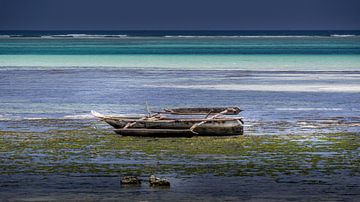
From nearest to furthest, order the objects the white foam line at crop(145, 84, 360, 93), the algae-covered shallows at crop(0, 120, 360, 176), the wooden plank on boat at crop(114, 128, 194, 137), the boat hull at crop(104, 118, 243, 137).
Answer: the algae-covered shallows at crop(0, 120, 360, 176) → the wooden plank on boat at crop(114, 128, 194, 137) → the boat hull at crop(104, 118, 243, 137) → the white foam line at crop(145, 84, 360, 93)

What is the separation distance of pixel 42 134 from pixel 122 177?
6776 millimetres

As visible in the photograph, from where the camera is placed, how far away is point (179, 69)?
58.5 m

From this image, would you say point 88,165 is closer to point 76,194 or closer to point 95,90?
point 76,194

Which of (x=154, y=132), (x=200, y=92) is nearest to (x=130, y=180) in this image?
(x=154, y=132)

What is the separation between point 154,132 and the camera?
2284cm

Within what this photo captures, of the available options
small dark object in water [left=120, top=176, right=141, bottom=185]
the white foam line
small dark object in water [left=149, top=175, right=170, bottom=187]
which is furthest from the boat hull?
the white foam line

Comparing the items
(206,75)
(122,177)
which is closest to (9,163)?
(122,177)

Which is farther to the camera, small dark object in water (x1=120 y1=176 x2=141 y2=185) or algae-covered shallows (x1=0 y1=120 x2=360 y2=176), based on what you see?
algae-covered shallows (x1=0 y1=120 x2=360 y2=176)

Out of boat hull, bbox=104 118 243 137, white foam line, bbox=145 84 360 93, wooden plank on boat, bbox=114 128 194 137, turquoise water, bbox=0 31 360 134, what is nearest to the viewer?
wooden plank on boat, bbox=114 128 194 137

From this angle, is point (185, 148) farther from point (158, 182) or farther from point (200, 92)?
point (200, 92)

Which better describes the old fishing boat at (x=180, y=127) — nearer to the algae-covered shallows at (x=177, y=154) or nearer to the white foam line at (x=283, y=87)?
the algae-covered shallows at (x=177, y=154)

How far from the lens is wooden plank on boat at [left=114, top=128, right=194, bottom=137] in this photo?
22.8 metres

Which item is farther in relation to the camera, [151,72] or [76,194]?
[151,72]

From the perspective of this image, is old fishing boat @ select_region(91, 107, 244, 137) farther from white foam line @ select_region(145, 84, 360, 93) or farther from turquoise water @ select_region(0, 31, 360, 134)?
white foam line @ select_region(145, 84, 360, 93)
